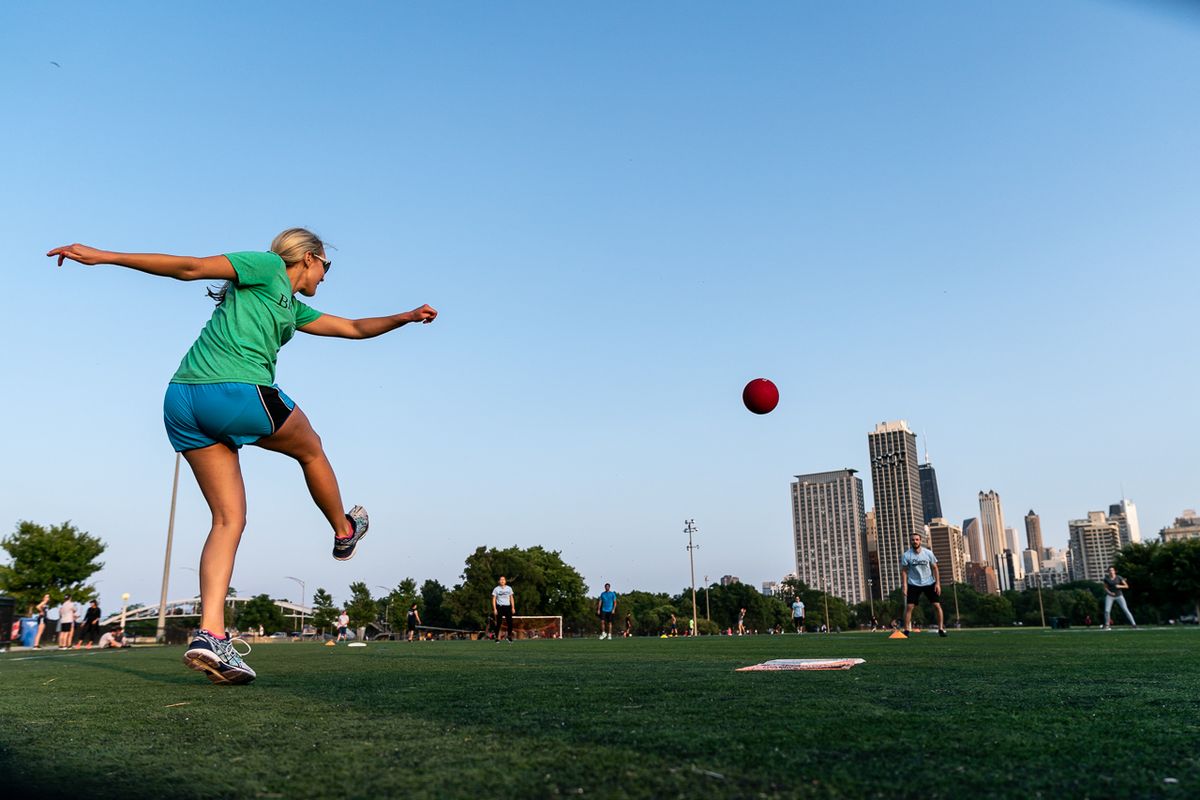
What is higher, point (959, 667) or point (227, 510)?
point (227, 510)

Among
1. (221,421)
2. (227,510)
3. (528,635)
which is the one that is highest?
(221,421)

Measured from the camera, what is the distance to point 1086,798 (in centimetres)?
155

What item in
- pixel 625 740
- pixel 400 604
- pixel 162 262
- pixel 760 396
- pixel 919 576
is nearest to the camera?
pixel 625 740

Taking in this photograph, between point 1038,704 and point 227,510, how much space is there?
385 cm

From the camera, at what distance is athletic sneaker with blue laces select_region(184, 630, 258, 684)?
156 inches

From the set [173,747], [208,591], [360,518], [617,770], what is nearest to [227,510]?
[208,591]

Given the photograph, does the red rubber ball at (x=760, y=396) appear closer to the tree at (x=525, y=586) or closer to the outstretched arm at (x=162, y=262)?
the outstretched arm at (x=162, y=262)

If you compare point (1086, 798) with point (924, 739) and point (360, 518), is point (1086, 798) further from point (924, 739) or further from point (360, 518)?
point (360, 518)

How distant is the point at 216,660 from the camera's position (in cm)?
400

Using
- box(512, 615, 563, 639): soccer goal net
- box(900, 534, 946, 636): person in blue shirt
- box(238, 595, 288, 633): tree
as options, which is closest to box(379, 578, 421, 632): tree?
box(238, 595, 288, 633): tree

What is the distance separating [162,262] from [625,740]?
336 centimetres

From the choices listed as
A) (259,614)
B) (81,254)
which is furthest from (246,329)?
(259,614)

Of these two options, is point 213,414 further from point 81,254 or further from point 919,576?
point 919,576

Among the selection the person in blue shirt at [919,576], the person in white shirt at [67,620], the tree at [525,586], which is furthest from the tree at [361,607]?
the person in blue shirt at [919,576]
